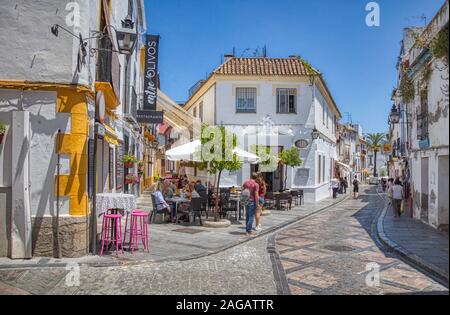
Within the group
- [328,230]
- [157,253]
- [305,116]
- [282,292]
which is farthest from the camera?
[305,116]

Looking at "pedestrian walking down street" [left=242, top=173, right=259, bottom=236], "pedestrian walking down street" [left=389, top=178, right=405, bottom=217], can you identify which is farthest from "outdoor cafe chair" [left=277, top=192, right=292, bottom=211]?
"pedestrian walking down street" [left=242, top=173, right=259, bottom=236]

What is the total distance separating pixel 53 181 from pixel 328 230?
26.2 feet

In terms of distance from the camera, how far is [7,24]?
7.40 metres

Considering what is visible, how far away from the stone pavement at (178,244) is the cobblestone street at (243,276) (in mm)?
269

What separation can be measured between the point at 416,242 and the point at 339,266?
140 inches

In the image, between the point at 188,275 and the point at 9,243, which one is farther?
the point at 9,243

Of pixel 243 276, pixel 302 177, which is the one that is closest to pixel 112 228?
pixel 243 276

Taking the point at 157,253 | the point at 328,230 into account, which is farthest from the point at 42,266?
the point at 328,230

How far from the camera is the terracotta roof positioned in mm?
20038

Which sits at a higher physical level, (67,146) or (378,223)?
(67,146)

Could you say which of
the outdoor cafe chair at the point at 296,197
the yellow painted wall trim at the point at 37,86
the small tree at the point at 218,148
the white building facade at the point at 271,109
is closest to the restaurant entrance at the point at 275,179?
the white building facade at the point at 271,109

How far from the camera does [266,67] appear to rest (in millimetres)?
20609

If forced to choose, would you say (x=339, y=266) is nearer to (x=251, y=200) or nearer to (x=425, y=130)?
(x=251, y=200)
